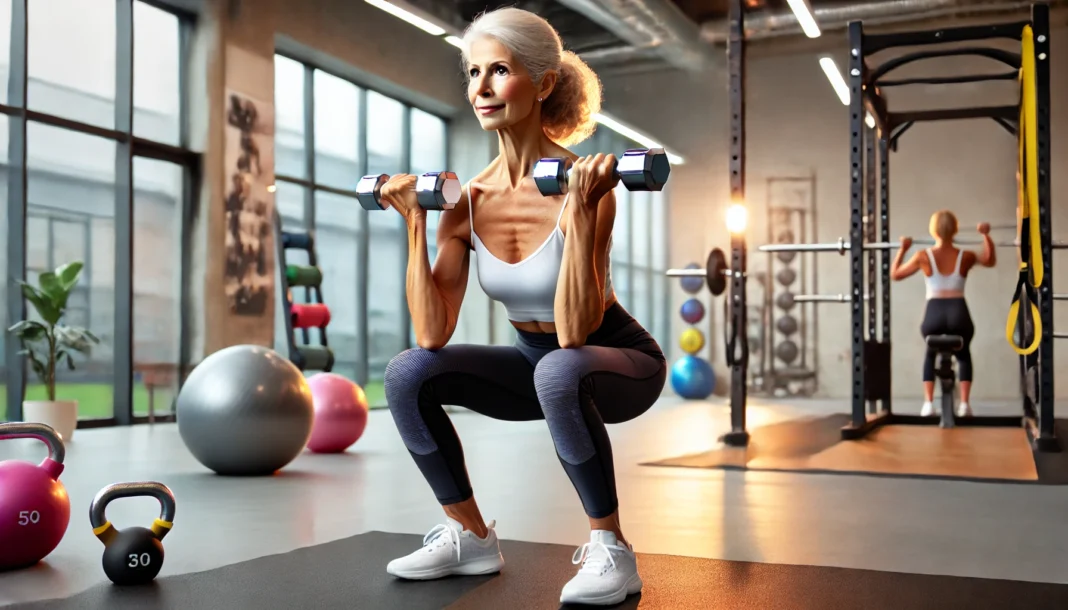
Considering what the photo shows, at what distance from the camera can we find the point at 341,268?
8.62 meters

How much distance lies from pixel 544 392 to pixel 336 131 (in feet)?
23.2

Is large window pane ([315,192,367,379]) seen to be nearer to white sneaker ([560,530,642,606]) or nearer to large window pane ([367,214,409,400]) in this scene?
large window pane ([367,214,409,400])

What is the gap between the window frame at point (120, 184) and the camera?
5.86 metres

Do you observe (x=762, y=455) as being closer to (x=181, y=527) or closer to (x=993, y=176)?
(x=181, y=527)

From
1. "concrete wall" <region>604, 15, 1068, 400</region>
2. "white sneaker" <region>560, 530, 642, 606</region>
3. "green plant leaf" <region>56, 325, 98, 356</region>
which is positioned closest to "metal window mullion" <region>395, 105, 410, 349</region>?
"concrete wall" <region>604, 15, 1068, 400</region>

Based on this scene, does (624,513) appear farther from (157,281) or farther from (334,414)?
(157,281)

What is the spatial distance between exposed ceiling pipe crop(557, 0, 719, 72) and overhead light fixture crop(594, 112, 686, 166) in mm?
770

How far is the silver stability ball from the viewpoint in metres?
3.74

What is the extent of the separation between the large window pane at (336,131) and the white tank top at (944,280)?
4645 millimetres

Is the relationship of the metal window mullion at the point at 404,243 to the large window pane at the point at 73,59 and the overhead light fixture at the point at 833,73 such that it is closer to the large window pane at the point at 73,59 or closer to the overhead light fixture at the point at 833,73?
the large window pane at the point at 73,59

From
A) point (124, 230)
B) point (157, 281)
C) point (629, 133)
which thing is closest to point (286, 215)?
point (157, 281)

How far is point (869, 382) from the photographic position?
5.27m

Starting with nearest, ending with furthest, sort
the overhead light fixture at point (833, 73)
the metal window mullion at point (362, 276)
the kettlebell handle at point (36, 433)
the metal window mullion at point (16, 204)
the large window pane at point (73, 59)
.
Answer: the kettlebell handle at point (36, 433) < the metal window mullion at point (16, 204) < the large window pane at point (73, 59) < the overhead light fixture at point (833, 73) < the metal window mullion at point (362, 276)

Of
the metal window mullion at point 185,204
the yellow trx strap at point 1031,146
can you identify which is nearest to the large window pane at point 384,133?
the metal window mullion at point 185,204
